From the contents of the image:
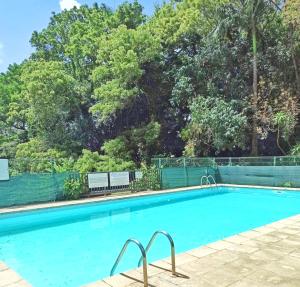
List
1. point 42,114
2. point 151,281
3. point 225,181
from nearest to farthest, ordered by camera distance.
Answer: point 151,281
point 225,181
point 42,114

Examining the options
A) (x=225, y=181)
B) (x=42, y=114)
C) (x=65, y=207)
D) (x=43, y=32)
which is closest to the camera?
(x=65, y=207)

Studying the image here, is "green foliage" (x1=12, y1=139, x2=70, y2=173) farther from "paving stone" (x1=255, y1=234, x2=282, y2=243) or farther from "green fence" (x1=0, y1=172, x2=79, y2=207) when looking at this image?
"paving stone" (x1=255, y1=234, x2=282, y2=243)

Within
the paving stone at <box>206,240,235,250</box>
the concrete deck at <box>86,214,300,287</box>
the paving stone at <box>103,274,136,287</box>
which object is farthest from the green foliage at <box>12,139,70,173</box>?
the paving stone at <box>103,274,136,287</box>

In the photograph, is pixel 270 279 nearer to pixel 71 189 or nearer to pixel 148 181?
pixel 71 189

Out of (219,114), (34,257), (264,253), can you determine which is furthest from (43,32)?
(264,253)

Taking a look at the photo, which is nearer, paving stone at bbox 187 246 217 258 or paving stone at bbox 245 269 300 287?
paving stone at bbox 245 269 300 287

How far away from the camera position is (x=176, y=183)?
16078mm

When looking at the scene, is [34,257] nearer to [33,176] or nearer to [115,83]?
[33,176]

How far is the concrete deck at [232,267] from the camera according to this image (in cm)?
401

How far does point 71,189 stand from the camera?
12930 mm

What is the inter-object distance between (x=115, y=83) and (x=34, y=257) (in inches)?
484

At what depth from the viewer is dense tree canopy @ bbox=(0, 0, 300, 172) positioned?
56.3ft

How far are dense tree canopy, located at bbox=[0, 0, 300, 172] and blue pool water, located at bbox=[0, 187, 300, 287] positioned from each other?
410 centimetres

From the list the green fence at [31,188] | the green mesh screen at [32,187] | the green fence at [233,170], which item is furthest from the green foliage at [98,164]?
the green fence at [31,188]
